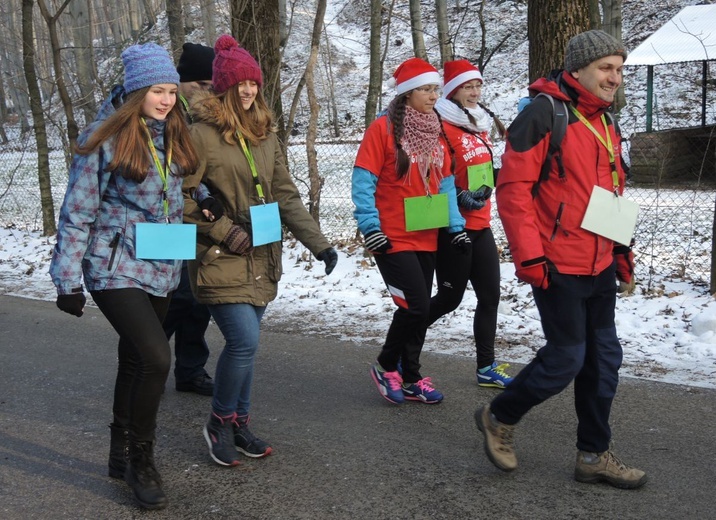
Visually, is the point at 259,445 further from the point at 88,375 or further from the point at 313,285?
the point at 313,285

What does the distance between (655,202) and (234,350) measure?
29.7 feet

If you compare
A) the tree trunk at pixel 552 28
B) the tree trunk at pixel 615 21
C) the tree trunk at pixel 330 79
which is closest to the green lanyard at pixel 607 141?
the tree trunk at pixel 552 28

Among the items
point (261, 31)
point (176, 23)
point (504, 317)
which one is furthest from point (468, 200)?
point (176, 23)

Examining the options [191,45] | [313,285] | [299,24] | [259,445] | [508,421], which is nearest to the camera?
[508,421]

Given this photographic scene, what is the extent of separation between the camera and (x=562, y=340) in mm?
3549

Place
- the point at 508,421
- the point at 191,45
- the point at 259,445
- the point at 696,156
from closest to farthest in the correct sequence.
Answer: the point at 508,421 → the point at 259,445 → the point at 191,45 → the point at 696,156

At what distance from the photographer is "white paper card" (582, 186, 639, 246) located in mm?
3506

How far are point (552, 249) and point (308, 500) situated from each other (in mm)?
1513

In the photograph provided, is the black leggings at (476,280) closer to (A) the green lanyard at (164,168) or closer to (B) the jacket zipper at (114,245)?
(A) the green lanyard at (164,168)

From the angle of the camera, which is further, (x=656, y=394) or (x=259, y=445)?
(x=656, y=394)

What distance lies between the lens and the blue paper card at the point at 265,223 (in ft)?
12.7

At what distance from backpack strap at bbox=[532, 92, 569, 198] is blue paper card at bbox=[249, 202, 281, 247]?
4.07 ft

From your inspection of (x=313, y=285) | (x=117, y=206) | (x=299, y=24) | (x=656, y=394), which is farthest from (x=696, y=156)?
(x=299, y=24)

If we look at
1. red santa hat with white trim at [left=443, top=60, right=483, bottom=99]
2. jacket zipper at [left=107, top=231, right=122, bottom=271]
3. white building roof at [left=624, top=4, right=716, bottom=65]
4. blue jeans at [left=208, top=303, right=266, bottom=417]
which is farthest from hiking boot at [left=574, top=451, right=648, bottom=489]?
white building roof at [left=624, top=4, right=716, bottom=65]
